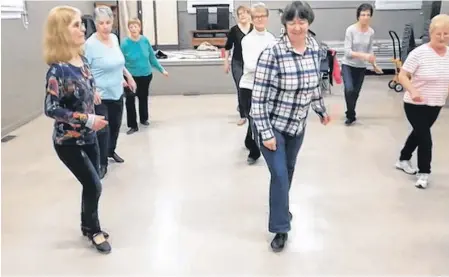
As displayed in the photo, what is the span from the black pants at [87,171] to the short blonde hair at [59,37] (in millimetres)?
446

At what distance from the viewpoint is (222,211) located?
336 cm

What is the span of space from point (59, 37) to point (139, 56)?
291cm

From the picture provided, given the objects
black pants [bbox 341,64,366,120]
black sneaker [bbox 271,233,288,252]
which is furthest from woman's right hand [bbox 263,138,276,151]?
black pants [bbox 341,64,366,120]

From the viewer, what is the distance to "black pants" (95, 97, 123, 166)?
12.7 ft

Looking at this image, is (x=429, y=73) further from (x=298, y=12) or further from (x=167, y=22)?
(x=167, y=22)

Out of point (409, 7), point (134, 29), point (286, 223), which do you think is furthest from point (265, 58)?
point (409, 7)

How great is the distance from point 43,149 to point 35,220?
193cm

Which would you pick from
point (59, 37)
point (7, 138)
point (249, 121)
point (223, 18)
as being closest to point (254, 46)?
point (249, 121)

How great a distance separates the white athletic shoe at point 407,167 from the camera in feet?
13.3

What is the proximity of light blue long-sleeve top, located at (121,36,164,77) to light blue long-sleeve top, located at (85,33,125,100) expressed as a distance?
1.34 m

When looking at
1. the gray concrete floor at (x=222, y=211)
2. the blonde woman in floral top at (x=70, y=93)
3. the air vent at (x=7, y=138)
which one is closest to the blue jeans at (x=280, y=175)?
the gray concrete floor at (x=222, y=211)

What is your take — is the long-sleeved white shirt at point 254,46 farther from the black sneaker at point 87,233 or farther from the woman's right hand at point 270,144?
the black sneaker at point 87,233

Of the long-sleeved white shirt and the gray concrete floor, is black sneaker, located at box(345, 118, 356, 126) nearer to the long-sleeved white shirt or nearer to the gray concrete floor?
the gray concrete floor

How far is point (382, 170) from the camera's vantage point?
418 centimetres
